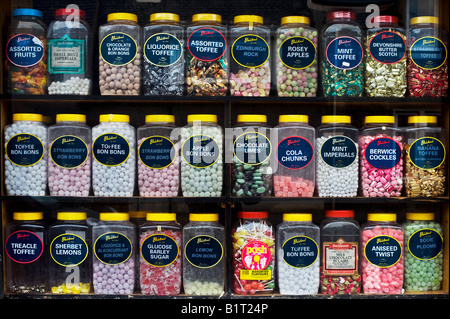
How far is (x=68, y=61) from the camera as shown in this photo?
2094 millimetres

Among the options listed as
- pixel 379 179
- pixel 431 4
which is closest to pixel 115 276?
pixel 379 179

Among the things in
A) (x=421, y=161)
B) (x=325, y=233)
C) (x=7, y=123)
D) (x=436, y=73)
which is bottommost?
(x=325, y=233)

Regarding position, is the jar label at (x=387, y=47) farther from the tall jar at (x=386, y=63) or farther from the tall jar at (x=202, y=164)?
the tall jar at (x=202, y=164)

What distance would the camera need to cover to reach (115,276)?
81.7 inches

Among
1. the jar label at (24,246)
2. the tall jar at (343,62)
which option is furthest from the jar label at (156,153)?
the tall jar at (343,62)

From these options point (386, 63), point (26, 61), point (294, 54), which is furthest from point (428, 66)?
point (26, 61)

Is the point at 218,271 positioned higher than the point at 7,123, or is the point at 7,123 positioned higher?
the point at 7,123

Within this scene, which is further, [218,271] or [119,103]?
[119,103]

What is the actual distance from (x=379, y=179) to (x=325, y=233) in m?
0.32

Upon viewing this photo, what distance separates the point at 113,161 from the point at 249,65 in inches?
27.7

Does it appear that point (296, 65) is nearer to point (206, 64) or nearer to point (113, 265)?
point (206, 64)

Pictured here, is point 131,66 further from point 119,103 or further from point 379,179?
point 379,179

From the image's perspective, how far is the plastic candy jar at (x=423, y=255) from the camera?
211 centimetres

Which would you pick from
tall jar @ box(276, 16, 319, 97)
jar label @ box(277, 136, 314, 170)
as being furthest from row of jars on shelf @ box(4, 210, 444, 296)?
tall jar @ box(276, 16, 319, 97)
